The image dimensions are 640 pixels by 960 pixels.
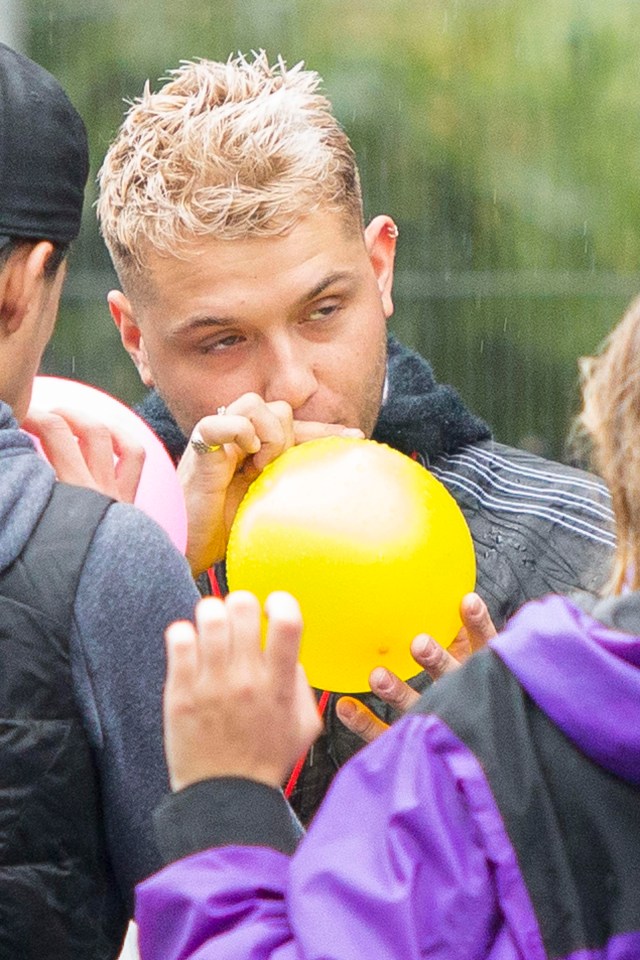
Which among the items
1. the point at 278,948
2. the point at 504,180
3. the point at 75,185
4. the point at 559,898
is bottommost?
the point at 504,180

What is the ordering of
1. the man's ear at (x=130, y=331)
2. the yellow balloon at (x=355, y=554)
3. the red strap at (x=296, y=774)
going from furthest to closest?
the man's ear at (x=130, y=331), the red strap at (x=296, y=774), the yellow balloon at (x=355, y=554)

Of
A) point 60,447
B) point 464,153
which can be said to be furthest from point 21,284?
point 464,153

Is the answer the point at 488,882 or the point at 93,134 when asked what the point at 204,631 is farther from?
the point at 93,134

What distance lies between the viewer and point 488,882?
1465mm

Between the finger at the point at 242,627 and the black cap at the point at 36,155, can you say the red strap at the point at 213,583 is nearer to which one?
the black cap at the point at 36,155

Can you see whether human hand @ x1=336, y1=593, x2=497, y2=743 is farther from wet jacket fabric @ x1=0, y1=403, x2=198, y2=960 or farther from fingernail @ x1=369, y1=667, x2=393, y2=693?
wet jacket fabric @ x1=0, y1=403, x2=198, y2=960

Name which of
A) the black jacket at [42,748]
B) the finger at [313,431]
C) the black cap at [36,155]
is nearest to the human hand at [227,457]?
the finger at [313,431]

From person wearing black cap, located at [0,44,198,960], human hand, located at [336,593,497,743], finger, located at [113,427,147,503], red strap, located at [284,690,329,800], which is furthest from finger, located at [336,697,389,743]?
person wearing black cap, located at [0,44,198,960]

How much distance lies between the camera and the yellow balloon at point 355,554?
2174mm

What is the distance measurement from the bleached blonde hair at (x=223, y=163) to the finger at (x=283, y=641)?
1316mm

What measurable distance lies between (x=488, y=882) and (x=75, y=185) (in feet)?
3.42

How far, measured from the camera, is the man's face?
9.47ft

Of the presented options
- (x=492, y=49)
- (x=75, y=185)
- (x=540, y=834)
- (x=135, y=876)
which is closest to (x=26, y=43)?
(x=492, y=49)

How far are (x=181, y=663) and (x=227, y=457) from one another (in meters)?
0.98
